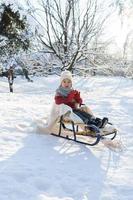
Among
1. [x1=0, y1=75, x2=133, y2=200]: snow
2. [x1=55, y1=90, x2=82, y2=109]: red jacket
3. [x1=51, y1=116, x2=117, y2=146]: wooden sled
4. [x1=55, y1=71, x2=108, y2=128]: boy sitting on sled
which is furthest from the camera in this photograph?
[x1=55, y1=90, x2=82, y2=109]: red jacket

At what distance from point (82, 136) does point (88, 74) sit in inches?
605

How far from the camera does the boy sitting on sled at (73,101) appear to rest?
6945mm

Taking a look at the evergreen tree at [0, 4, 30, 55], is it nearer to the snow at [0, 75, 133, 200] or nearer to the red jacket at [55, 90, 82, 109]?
the snow at [0, 75, 133, 200]

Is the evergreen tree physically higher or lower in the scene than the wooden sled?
higher

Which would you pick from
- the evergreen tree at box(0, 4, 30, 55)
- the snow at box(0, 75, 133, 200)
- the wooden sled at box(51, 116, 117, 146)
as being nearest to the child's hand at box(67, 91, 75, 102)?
the wooden sled at box(51, 116, 117, 146)

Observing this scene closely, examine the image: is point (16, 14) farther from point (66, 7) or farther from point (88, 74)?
point (88, 74)

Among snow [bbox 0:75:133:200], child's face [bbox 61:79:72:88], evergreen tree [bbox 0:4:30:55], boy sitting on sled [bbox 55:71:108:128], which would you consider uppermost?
evergreen tree [bbox 0:4:30:55]

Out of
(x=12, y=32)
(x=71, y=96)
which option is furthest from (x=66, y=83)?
(x=12, y=32)

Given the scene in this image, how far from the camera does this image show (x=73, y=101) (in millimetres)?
7477

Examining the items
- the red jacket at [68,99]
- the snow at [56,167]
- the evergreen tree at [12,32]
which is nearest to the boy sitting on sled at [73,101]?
the red jacket at [68,99]

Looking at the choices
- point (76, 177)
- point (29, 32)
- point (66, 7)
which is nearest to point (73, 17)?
point (66, 7)

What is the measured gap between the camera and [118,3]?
9844 millimetres

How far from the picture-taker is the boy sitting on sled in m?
6.94

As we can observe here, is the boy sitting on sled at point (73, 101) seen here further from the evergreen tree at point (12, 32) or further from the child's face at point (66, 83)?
the evergreen tree at point (12, 32)
